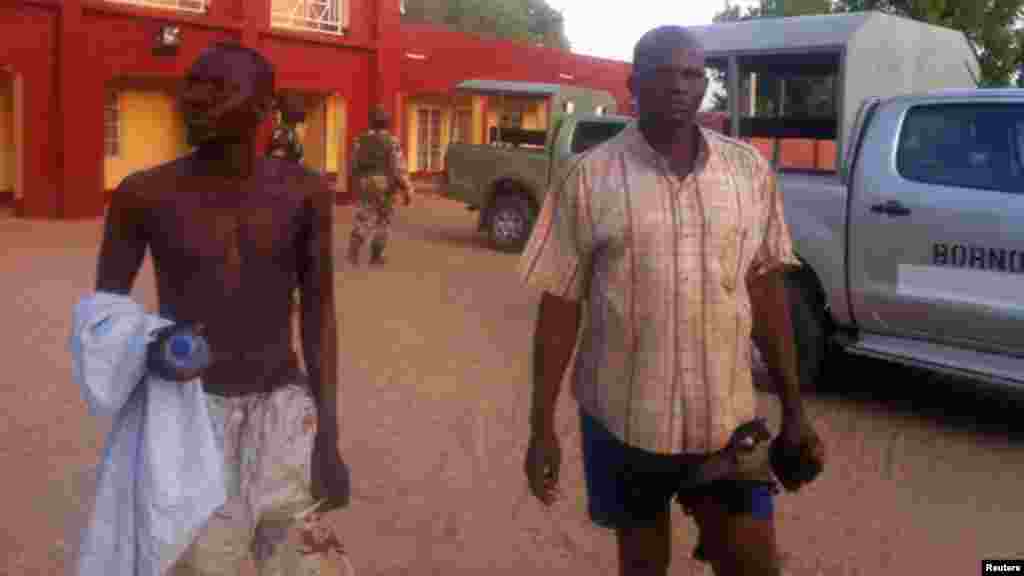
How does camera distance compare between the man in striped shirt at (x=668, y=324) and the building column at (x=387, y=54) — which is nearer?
the man in striped shirt at (x=668, y=324)

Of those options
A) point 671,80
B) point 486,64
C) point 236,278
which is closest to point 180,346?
point 236,278

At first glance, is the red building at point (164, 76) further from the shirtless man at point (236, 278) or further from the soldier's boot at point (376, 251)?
the shirtless man at point (236, 278)

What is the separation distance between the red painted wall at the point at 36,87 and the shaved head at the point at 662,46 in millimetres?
15239

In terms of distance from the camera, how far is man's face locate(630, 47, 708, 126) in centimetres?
300

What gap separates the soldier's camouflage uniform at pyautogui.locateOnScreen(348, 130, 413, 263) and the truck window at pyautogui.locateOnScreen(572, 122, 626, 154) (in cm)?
215

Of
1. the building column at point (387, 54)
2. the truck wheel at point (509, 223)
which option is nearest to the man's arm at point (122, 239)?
the truck wheel at point (509, 223)

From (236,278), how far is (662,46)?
118 cm

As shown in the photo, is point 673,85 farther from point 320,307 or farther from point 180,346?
point 180,346

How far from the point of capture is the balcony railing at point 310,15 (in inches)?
844

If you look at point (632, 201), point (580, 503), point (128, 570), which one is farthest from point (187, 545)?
point (580, 503)

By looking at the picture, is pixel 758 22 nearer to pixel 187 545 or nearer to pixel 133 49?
pixel 187 545

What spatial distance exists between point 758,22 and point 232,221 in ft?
19.1

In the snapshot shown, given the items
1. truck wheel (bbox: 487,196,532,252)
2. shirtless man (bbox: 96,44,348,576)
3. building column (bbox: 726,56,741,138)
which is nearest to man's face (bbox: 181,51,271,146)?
shirtless man (bbox: 96,44,348,576)

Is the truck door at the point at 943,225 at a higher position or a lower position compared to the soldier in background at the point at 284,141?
lower
